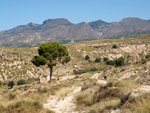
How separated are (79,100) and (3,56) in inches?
1941

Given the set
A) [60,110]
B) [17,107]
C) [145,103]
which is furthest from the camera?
[60,110]

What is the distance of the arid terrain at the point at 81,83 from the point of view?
28.7 ft

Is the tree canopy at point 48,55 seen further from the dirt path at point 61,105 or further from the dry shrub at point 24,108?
the dry shrub at point 24,108

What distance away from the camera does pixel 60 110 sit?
10375 mm

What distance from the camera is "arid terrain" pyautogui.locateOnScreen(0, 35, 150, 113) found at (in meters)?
8.74

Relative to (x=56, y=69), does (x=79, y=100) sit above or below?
above

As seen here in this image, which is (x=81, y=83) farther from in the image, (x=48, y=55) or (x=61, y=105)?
(x=48, y=55)

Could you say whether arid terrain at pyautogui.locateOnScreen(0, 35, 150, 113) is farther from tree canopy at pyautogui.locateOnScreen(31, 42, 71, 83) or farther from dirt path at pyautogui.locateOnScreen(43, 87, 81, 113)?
tree canopy at pyautogui.locateOnScreen(31, 42, 71, 83)

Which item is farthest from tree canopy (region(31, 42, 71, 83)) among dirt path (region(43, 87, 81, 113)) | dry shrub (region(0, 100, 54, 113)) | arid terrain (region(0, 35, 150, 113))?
dry shrub (region(0, 100, 54, 113))

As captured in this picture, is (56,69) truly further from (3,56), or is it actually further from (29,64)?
(3,56)

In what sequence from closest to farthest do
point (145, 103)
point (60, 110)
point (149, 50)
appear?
point (145, 103), point (60, 110), point (149, 50)

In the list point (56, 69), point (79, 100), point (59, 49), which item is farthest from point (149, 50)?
point (79, 100)

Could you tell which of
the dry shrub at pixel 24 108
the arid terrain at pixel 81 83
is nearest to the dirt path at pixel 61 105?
the arid terrain at pixel 81 83

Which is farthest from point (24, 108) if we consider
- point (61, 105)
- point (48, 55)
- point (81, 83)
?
point (48, 55)
